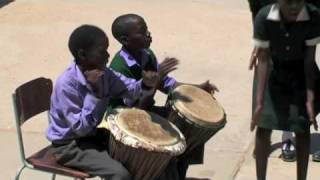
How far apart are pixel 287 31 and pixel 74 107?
1.21 meters

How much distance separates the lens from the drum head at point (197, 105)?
4.20m

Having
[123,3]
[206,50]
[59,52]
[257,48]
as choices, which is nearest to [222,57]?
[206,50]

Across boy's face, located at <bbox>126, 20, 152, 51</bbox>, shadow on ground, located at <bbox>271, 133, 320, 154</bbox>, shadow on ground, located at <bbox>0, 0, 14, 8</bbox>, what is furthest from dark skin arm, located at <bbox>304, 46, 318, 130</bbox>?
shadow on ground, located at <bbox>0, 0, 14, 8</bbox>

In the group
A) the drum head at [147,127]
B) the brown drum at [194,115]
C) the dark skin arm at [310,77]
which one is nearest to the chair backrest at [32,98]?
the drum head at [147,127]

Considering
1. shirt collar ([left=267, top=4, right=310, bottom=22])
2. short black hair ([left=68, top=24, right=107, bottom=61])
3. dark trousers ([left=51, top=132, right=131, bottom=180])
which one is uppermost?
shirt collar ([left=267, top=4, right=310, bottom=22])

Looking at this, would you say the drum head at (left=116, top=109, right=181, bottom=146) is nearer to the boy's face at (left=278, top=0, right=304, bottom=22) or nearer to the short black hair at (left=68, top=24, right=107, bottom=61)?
the short black hair at (left=68, top=24, right=107, bottom=61)

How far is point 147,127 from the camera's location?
3977 mm

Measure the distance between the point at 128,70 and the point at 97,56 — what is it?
0.35 m

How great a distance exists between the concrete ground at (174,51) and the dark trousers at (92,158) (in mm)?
1171

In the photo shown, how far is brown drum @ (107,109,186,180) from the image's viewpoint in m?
3.83

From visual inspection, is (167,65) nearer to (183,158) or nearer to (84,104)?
(84,104)

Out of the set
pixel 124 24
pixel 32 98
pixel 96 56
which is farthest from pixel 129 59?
pixel 32 98

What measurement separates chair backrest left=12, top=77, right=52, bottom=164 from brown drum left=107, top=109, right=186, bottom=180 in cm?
52

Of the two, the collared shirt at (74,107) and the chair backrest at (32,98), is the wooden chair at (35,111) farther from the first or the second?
the collared shirt at (74,107)
